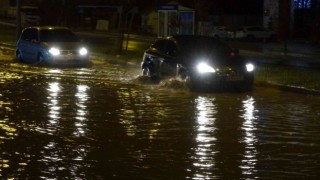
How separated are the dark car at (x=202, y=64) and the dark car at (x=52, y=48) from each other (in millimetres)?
6383

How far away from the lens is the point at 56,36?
27.5 meters

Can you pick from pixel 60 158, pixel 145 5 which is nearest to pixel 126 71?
pixel 60 158

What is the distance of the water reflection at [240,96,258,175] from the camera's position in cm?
975

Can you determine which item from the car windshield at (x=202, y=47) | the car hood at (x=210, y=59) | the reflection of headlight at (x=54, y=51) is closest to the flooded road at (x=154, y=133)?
the car hood at (x=210, y=59)

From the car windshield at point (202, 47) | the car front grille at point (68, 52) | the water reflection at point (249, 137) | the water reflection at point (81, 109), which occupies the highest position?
the car windshield at point (202, 47)

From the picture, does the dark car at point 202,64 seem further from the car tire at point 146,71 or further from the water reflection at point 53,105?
the water reflection at point 53,105

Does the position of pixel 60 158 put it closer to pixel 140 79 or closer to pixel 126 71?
pixel 140 79

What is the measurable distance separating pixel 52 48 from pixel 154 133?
14.5 metres

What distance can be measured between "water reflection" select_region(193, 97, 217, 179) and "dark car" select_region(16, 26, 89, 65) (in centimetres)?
1023

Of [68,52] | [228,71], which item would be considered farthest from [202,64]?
[68,52]

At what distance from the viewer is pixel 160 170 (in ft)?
31.0

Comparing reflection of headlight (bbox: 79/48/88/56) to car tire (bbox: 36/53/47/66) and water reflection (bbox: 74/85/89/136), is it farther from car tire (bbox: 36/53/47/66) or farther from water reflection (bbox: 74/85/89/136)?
water reflection (bbox: 74/85/89/136)

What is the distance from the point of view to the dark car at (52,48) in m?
26.3

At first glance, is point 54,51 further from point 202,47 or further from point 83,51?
point 202,47
